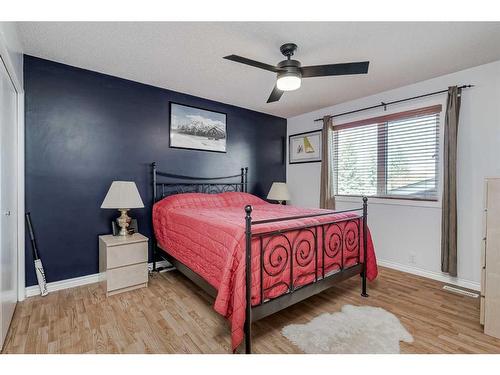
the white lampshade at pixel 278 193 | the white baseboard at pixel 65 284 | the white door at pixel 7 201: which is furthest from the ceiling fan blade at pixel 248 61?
the white baseboard at pixel 65 284

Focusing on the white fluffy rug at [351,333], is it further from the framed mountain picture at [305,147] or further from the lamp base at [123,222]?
the framed mountain picture at [305,147]

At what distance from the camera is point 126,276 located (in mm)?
2645

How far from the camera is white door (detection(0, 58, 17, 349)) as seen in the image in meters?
1.82

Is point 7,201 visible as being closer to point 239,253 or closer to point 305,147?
point 239,253

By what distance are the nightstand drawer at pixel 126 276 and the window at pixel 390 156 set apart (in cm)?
313

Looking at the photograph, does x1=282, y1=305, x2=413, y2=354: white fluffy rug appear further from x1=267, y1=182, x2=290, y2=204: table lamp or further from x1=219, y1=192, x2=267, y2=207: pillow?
x1=267, y1=182, x2=290, y2=204: table lamp

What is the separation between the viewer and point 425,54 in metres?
2.49

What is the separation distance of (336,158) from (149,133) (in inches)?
117

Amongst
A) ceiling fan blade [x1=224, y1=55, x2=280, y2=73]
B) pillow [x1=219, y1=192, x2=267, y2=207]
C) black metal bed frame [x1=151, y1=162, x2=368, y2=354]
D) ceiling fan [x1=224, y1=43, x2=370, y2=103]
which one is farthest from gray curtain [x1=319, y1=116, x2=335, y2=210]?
ceiling fan blade [x1=224, y1=55, x2=280, y2=73]

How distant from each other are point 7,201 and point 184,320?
1.75 m

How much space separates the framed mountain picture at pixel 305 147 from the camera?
444cm

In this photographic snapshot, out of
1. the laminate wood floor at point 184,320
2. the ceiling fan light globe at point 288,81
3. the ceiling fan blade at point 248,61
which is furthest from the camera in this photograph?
the ceiling fan light globe at point 288,81
